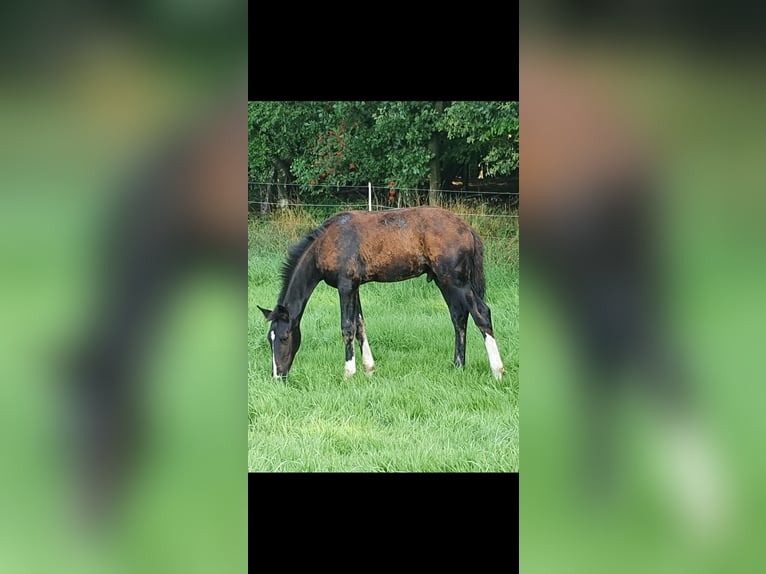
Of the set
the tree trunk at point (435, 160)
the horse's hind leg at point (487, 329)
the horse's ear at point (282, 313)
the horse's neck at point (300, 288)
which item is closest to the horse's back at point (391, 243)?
the horse's neck at point (300, 288)

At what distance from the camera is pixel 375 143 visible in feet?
32.1

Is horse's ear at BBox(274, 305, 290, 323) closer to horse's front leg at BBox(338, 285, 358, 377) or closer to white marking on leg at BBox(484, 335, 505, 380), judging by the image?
horse's front leg at BBox(338, 285, 358, 377)

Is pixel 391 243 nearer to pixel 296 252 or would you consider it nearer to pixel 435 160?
pixel 296 252

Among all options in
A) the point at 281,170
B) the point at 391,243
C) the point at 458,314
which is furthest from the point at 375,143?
the point at 458,314

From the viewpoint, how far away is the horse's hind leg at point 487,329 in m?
5.89

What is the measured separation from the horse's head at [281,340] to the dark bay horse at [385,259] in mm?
151

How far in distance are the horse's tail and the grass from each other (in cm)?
63

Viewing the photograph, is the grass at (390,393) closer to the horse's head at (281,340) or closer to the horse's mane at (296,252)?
the horse's head at (281,340)
